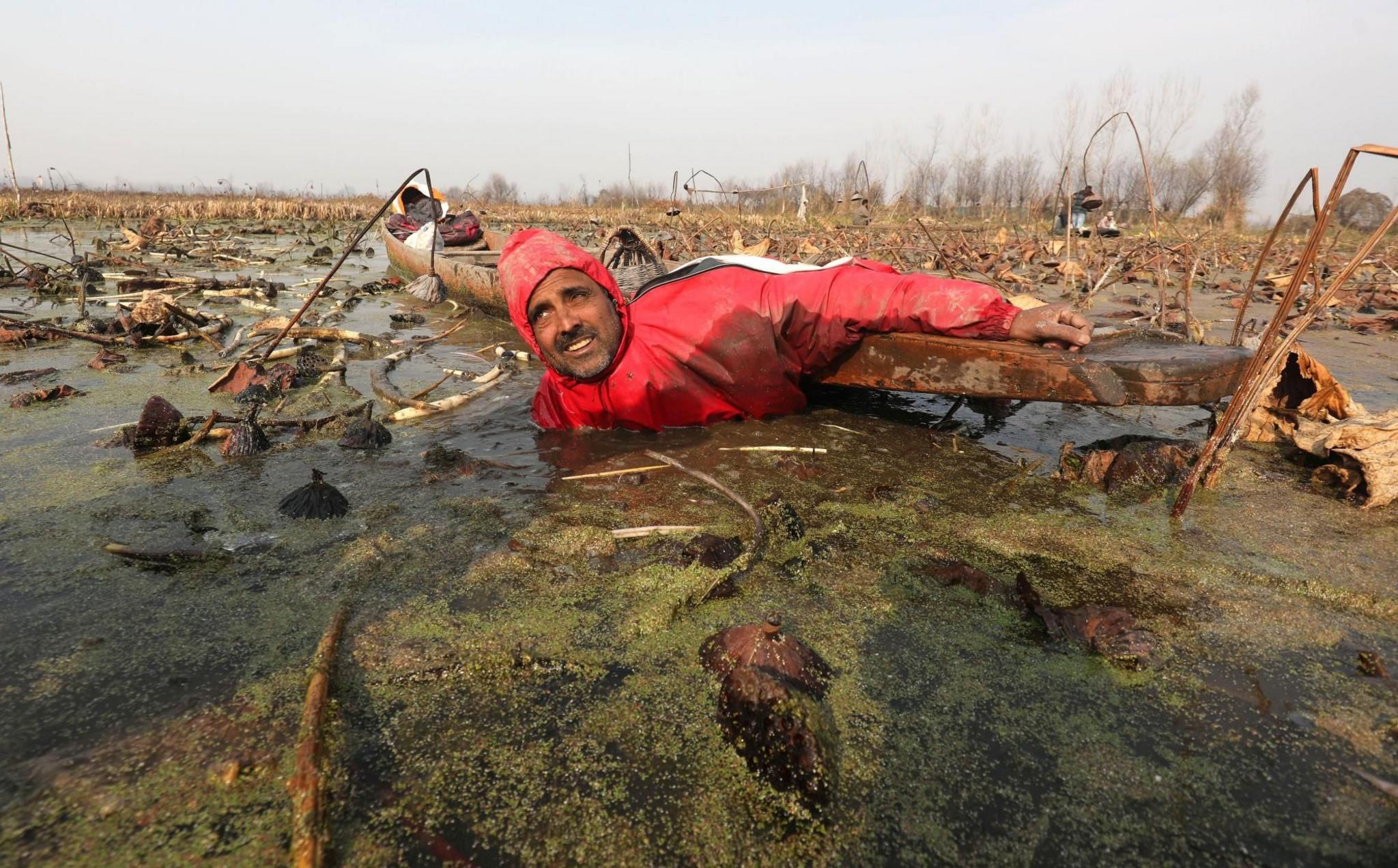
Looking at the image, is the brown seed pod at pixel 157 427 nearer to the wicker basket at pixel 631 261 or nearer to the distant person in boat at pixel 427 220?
the wicker basket at pixel 631 261

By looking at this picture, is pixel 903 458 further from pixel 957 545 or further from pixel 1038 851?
pixel 1038 851

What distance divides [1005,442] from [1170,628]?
167 centimetres

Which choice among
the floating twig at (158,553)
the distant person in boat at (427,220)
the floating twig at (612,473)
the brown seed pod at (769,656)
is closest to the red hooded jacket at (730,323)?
the floating twig at (612,473)

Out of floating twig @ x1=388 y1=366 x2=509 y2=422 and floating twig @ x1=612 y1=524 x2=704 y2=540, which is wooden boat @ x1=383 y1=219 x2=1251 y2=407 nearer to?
floating twig @ x1=612 y1=524 x2=704 y2=540

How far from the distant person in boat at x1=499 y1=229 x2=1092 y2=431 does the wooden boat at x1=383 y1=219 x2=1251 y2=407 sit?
3.6 inches

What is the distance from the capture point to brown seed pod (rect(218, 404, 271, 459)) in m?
3.02

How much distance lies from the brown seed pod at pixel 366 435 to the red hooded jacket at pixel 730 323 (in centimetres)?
86

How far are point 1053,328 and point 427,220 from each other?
9.34 m

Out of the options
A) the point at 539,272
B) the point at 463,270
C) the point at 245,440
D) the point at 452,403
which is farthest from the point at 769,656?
the point at 463,270

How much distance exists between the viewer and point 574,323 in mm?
3129

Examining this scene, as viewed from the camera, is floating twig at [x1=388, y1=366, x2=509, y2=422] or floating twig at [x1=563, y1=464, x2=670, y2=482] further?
floating twig at [x1=388, y1=366, x2=509, y2=422]

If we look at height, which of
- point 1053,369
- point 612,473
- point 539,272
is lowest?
point 612,473

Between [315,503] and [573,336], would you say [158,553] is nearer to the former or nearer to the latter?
[315,503]

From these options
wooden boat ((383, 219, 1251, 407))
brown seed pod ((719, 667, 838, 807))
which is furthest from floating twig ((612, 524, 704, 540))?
wooden boat ((383, 219, 1251, 407))
